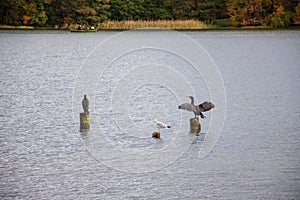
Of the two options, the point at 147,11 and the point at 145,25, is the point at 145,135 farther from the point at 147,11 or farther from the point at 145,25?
the point at 147,11

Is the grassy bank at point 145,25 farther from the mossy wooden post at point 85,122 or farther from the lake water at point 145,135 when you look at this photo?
the mossy wooden post at point 85,122

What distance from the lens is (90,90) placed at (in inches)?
941

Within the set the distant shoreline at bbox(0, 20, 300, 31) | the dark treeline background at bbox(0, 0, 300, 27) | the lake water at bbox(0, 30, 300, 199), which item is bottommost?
the lake water at bbox(0, 30, 300, 199)

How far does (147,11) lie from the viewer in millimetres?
70250

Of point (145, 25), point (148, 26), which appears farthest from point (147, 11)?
point (148, 26)

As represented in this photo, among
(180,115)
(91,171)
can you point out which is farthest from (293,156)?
(180,115)

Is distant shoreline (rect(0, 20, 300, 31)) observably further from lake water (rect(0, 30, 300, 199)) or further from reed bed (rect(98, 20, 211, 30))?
lake water (rect(0, 30, 300, 199))

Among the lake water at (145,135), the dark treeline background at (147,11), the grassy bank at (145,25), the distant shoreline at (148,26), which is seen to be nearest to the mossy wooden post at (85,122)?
the lake water at (145,135)

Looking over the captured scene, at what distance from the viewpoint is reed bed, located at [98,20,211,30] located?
6600 centimetres

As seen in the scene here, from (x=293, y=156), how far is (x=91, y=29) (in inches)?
2006

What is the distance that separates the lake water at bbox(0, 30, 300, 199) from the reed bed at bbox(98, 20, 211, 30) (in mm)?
32998

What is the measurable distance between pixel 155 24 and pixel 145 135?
5140 cm

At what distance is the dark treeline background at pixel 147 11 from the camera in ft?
→ 221

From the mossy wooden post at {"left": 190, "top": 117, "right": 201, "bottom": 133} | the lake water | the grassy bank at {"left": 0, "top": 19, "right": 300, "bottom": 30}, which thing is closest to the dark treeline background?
the grassy bank at {"left": 0, "top": 19, "right": 300, "bottom": 30}
